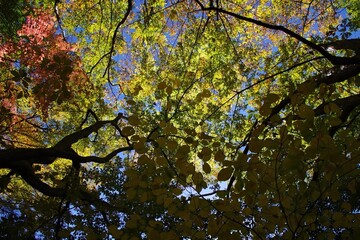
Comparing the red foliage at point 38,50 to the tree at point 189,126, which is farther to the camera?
the red foliage at point 38,50

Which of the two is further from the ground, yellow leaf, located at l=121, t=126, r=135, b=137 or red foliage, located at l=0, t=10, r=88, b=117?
red foliage, located at l=0, t=10, r=88, b=117

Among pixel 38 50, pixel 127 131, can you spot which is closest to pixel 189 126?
pixel 38 50

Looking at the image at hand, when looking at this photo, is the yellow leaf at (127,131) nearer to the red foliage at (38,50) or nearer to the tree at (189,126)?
the tree at (189,126)

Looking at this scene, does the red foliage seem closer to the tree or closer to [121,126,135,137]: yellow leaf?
the tree

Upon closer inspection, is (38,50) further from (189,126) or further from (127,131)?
(127,131)

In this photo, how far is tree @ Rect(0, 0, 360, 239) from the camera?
261 cm

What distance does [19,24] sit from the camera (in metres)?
9.66

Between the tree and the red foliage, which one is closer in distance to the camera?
the tree

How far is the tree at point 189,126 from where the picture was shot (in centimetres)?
261

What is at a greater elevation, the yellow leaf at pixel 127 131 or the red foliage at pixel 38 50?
the red foliage at pixel 38 50

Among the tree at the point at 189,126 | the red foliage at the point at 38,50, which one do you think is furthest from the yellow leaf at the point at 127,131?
the red foliage at the point at 38,50

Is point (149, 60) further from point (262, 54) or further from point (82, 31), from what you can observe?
point (262, 54)

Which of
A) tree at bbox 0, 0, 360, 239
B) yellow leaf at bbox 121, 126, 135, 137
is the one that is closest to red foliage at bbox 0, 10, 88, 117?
tree at bbox 0, 0, 360, 239

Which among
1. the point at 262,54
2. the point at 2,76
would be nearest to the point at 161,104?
the point at 262,54
